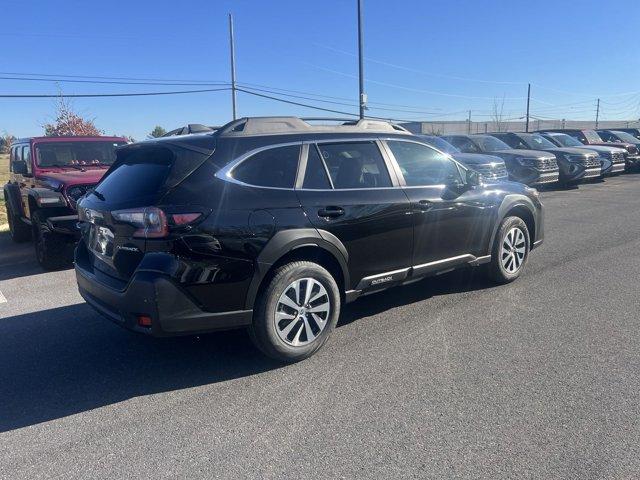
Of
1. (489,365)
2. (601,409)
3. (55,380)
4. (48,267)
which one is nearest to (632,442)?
(601,409)

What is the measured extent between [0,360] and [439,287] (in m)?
4.22

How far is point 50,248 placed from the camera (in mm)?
7098

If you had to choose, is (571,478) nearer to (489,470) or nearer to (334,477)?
(489,470)

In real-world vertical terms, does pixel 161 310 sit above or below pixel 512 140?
below

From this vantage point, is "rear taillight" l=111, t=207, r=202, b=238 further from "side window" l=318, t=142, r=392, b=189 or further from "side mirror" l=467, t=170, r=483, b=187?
A: "side mirror" l=467, t=170, r=483, b=187

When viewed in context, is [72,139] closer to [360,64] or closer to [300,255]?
[300,255]

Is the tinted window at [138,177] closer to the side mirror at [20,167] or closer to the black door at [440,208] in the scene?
the black door at [440,208]

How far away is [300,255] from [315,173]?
0.68m

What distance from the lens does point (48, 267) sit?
7.24 metres

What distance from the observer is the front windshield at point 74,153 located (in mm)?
8703

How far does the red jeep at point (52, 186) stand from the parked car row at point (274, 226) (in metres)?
2.87

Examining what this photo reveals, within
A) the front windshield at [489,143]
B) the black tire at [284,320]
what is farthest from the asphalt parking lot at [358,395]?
the front windshield at [489,143]

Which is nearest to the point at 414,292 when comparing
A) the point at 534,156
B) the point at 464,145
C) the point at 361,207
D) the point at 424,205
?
the point at 424,205

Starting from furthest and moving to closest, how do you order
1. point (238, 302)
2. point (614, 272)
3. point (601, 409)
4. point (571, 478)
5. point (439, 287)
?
point (614, 272) → point (439, 287) → point (238, 302) → point (601, 409) → point (571, 478)
